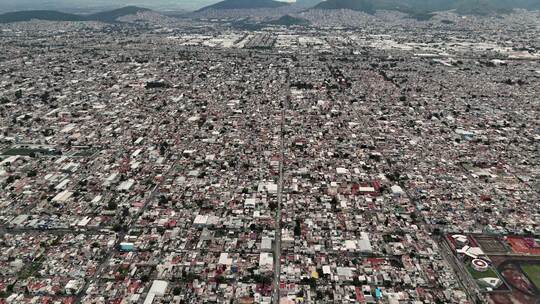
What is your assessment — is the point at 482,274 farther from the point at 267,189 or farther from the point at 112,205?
the point at 112,205

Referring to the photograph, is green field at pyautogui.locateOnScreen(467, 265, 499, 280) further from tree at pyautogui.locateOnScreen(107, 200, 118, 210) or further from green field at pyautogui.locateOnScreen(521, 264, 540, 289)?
tree at pyautogui.locateOnScreen(107, 200, 118, 210)

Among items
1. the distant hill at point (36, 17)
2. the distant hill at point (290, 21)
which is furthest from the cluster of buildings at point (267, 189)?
the distant hill at point (36, 17)

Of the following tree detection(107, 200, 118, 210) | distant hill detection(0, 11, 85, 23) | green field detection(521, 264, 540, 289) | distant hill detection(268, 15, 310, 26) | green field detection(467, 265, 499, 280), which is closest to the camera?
green field detection(521, 264, 540, 289)

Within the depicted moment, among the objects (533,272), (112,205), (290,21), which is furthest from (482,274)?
(290,21)

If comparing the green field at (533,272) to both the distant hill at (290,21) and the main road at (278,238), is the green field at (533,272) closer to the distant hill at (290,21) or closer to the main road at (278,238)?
the main road at (278,238)

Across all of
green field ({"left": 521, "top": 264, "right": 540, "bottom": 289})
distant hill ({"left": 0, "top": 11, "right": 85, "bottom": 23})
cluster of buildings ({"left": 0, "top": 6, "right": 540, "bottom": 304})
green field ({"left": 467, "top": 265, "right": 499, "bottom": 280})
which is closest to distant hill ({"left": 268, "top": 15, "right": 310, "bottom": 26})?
distant hill ({"left": 0, "top": 11, "right": 85, "bottom": 23})

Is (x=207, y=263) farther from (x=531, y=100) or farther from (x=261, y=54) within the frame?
(x=261, y=54)
